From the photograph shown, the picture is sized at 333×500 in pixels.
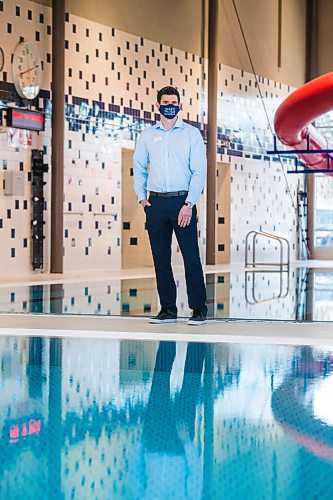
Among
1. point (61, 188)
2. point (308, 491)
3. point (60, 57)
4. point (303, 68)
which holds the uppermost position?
point (303, 68)

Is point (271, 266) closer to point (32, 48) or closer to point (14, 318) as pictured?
point (32, 48)

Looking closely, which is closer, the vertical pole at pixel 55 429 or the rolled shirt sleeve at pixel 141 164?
the vertical pole at pixel 55 429

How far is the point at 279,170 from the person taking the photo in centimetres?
2369

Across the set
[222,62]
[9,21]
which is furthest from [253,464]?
[222,62]

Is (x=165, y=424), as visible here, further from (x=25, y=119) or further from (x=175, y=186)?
(x=25, y=119)

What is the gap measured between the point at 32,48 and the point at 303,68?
1124cm

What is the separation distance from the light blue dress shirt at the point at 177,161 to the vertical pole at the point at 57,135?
9.07 meters

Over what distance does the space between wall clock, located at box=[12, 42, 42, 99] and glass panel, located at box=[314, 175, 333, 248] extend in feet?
37.6

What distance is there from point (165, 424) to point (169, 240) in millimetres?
3601

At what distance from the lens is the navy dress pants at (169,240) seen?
21.9 feet

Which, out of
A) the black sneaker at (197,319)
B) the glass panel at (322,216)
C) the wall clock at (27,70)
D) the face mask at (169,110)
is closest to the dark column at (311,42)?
the glass panel at (322,216)

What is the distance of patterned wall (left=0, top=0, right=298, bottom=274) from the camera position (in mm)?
15188

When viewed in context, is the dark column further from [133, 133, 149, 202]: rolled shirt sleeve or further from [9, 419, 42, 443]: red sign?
[9, 419, 42, 443]: red sign

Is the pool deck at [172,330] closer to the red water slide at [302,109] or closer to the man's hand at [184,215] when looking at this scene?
the man's hand at [184,215]
